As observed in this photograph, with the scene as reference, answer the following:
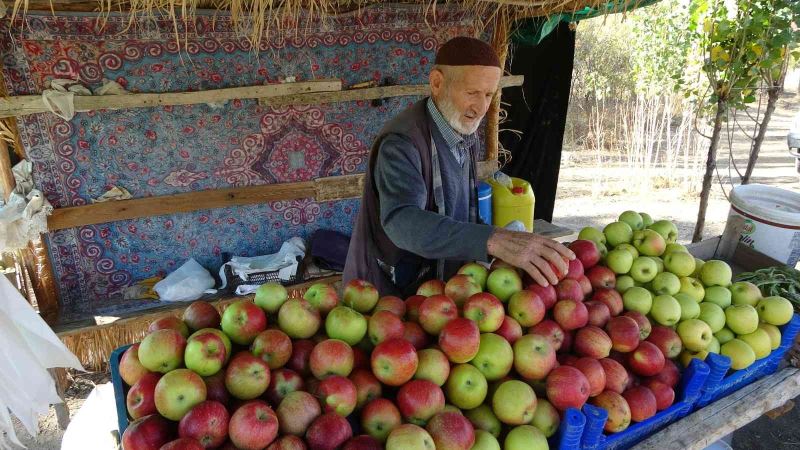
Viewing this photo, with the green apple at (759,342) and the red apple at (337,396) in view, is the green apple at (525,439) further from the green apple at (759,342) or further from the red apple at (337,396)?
the green apple at (759,342)

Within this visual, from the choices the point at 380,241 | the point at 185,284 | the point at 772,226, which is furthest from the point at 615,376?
the point at 185,284

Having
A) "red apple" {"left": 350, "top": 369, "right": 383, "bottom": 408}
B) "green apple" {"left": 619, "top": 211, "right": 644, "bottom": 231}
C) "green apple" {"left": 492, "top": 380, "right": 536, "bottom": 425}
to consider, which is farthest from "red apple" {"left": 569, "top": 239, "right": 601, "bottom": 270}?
"red apple" {"left": 350, "top": 369, "right": 383, "bottom": 408}

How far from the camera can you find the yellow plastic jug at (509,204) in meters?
4.38

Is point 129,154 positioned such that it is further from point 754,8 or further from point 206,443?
point 754,8

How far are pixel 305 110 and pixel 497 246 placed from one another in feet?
9.61

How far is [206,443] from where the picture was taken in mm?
1118

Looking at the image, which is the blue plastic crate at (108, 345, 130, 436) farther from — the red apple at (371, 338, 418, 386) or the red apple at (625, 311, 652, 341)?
the red apple at (625, 311, 652, 341)

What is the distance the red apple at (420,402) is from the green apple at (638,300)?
2.77ft

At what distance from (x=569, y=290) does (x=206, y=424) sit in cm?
114

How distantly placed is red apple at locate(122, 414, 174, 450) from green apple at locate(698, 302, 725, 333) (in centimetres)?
174

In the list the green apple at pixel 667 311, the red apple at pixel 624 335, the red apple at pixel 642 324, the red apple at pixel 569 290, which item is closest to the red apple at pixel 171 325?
the red apple at pixel 569 290

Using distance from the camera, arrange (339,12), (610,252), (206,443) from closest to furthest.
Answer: (206,443)
(610,252)
(339,12)

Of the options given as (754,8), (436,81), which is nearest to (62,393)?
(436,81)

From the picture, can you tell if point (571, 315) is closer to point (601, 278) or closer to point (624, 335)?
point (624, 335)
